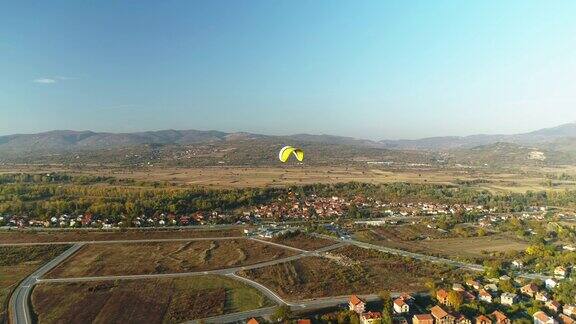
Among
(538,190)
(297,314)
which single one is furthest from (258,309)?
(538,190)

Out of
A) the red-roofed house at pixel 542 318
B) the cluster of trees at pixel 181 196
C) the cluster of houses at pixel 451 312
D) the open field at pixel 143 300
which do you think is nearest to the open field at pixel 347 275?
the open field at pixel 143 300

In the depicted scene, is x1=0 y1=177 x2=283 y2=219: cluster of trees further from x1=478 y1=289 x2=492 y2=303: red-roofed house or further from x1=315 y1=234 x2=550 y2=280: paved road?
x1=478 y1=289 x2=492 y2=303: red-roofed house

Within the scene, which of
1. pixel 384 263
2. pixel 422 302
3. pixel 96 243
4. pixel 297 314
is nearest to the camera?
pixel 297 314

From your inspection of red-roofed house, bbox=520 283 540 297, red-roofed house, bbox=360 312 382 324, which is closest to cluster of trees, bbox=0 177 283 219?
red-roofed house, bbox=360 312 382 324

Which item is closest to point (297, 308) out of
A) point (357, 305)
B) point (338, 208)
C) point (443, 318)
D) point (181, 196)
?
point (357, 305)

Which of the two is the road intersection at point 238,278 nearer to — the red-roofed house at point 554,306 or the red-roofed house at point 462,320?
the red-roofed house at point 462,320

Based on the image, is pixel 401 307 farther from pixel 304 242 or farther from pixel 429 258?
pixel 304 242

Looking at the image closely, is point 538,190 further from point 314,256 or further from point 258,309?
point 258,309
